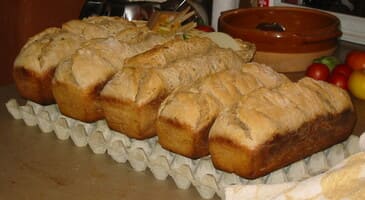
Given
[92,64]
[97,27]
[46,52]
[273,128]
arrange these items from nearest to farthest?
[273,128], [92,64], [46,52], [97,27]

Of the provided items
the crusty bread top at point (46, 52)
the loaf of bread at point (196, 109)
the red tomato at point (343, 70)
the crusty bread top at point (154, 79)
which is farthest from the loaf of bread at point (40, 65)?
the red tomato at point (343, 70)

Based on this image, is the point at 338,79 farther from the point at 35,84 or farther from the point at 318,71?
the point at 35,84

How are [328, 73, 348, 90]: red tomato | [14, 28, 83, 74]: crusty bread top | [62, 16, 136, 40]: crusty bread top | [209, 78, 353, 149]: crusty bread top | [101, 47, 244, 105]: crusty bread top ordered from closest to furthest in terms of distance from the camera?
[209, 78, 353, 149]: crusty bread top, [101, 47, 244, 105]: crusty bread top, [14, 28, 83, 74]: crusty bread top, [62, 16, 136, 40]: crusty bread top, [328, 73, 348, 90]: red tomato

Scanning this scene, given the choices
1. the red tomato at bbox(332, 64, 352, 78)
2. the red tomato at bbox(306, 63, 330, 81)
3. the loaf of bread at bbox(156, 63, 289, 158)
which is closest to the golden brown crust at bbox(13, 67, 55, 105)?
the loaf of bread at bbox(156, 63, 289, 158)

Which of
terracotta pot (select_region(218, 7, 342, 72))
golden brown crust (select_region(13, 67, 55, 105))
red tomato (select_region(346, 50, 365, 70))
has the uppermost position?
golden brown crust (select_region(13, 67, 55, 105))

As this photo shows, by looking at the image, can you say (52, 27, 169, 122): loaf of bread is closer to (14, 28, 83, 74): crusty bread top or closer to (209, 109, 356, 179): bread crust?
(14, 28, 83, 74): crusty bread top

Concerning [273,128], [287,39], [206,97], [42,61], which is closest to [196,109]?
Result: [206,97]
